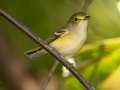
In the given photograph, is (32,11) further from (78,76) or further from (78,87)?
(78,76)

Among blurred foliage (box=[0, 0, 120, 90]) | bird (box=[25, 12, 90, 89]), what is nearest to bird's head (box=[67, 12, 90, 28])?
bird (box=[25, 12, 90, 89])

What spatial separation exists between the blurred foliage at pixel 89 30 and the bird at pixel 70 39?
120 millimetres

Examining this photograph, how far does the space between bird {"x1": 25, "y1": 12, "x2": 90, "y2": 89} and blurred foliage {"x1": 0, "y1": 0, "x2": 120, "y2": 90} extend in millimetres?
120

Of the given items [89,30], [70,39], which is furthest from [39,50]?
[89,30]

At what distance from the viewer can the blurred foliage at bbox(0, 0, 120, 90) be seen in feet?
4.17

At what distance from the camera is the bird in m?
1.11

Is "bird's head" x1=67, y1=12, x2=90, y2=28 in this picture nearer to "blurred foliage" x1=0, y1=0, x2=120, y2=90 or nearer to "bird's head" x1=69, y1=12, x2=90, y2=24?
"bird's head" x1=69, y1=12, x2=90, y2=24

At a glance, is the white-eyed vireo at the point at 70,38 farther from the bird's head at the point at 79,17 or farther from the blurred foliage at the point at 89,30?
the blurred foliage at the point at 89,30

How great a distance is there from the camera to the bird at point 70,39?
1.11 metres

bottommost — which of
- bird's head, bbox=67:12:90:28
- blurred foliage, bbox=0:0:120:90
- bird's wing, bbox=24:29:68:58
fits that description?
blurred foliage, bbox=0:0:120:90

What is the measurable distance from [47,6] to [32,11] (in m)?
0.05

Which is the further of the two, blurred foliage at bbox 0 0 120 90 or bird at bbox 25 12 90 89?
blurred foliage at bbox 0 0 120 90

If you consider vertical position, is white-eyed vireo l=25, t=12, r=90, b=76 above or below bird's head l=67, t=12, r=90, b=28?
below

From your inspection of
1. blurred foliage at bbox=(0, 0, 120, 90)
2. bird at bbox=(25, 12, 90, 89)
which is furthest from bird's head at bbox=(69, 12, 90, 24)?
blurred foliage at bbox=(0, 0, 120, 90)
